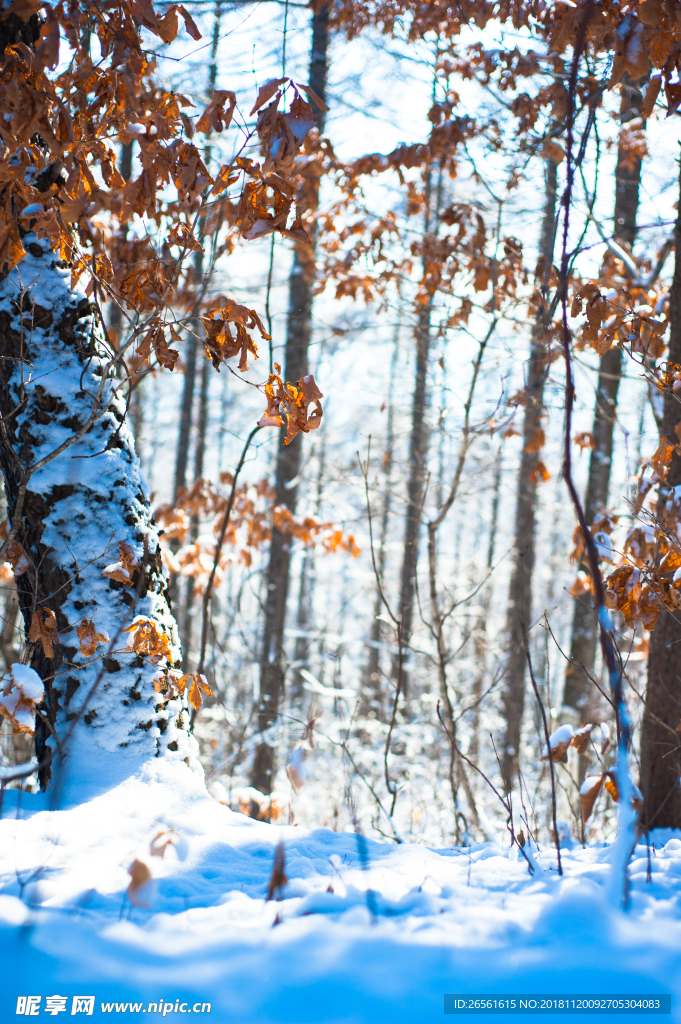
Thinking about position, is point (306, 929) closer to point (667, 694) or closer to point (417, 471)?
point (667, 694)

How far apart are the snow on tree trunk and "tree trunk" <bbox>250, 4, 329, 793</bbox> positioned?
3.24 metres

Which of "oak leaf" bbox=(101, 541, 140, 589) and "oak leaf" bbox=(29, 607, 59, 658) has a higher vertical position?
"oak leaf" bbox=(101, 541, 140, 589)

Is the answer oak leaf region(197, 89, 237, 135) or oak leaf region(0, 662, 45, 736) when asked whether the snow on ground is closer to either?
oak leaf region(0, 662, 45, 736)

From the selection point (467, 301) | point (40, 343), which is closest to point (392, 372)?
point (467, 301)

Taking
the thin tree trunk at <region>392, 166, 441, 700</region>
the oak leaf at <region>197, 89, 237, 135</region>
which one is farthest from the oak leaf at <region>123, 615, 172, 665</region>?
the oak leaf at <region>197, 89, 237, 135</region>

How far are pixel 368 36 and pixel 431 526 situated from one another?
4738 mm

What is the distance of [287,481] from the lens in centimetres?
650

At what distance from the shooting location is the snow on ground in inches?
48.6

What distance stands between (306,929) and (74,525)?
167cm

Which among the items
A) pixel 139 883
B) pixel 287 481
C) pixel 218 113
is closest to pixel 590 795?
pixel 139 883

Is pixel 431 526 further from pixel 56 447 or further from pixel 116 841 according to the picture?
pixel 116 841

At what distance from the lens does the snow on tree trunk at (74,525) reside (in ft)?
7.41

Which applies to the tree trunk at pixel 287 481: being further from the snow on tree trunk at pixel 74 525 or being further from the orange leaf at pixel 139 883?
the orange leaf at pixel 139 883

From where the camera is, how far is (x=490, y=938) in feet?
4.53
